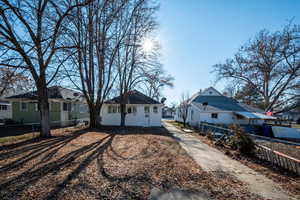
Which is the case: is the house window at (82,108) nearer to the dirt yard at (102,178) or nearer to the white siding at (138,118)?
the white siding at (138,118)

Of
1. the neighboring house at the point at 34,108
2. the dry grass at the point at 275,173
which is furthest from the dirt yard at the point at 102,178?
the neighboring house at the point at 34,108

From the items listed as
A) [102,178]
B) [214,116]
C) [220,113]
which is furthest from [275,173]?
[220,113]

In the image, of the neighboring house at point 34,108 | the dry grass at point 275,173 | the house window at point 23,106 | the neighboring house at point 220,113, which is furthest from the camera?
the neighboring house at point 220,113

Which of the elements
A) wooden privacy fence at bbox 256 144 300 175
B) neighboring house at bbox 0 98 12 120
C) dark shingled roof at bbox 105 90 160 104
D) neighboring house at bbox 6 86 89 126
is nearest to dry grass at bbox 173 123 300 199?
wooden privacy fence at bbox 256 144 300 175

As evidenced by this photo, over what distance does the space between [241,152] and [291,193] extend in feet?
10.2

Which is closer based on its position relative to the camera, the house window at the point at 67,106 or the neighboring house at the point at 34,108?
the neighboring house at the point at 34,108

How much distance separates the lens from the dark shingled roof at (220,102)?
1909cm

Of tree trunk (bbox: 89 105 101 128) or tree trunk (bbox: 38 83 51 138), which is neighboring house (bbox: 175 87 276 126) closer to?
tree trunk (bbox: 89 105 101 128)

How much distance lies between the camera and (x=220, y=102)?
21078 mm

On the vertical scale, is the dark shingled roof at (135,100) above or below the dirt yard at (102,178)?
above

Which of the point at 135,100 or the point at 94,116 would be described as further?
the point at 135,100

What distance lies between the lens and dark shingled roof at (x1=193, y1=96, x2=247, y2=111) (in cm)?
1909

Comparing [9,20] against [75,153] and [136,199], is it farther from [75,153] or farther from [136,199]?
[136,199]

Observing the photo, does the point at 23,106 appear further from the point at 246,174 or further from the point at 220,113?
the point at 220,113
